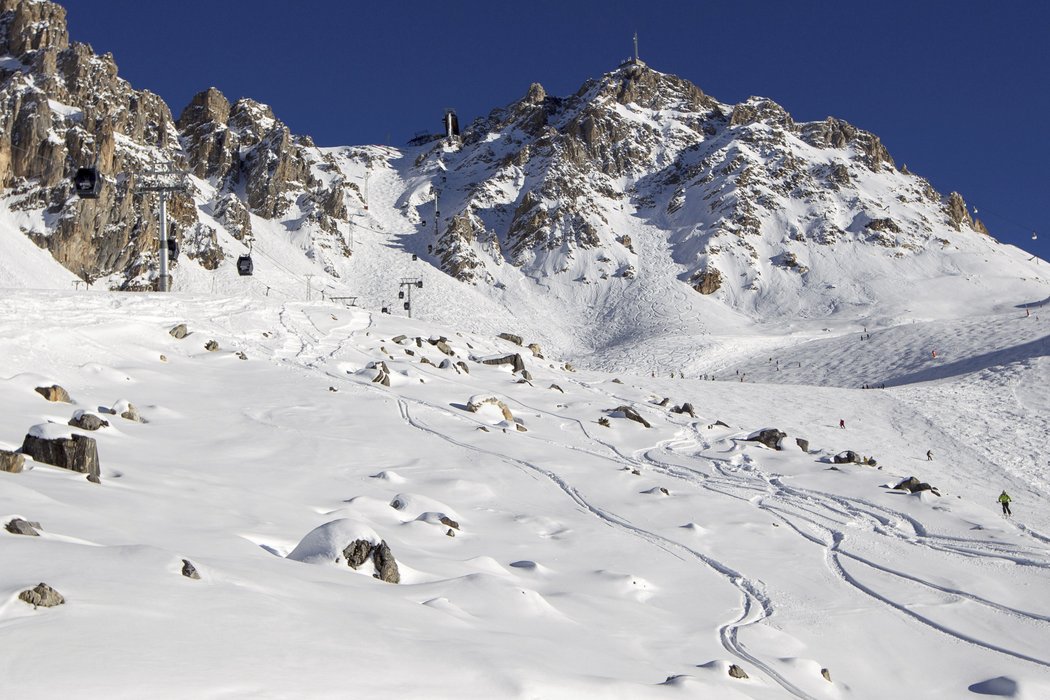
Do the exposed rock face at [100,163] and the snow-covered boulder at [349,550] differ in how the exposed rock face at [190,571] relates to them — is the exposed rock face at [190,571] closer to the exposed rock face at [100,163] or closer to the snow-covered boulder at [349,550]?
→ the snow-covered boulder at [349,550]

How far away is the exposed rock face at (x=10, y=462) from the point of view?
9.35 m

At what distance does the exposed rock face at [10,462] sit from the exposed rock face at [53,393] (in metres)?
7.35

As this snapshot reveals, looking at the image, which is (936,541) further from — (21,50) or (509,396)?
(21,50)

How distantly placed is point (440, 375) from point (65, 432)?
774 inches

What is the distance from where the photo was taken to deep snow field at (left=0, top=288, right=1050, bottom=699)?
200 inches

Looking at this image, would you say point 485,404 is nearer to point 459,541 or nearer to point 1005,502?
point 459,541

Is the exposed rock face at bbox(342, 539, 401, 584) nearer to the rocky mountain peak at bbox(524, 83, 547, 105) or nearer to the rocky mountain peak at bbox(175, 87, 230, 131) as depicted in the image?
the rocky mountain peak at bbox(175, 87, 230, 131)

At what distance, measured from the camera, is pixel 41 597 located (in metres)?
4.80

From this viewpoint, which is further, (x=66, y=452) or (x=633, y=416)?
(x=633, y=416)

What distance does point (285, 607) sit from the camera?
19.0 feet

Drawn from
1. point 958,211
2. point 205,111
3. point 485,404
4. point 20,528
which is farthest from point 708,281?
point 20,528

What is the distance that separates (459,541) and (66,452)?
5454 millimetres

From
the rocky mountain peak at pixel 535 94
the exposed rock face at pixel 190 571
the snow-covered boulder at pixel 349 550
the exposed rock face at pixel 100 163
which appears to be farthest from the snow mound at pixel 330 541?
the rocky mountain peak at pixel 535 94

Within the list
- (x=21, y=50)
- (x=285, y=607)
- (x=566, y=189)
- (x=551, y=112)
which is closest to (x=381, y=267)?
(x=566, y=189)
